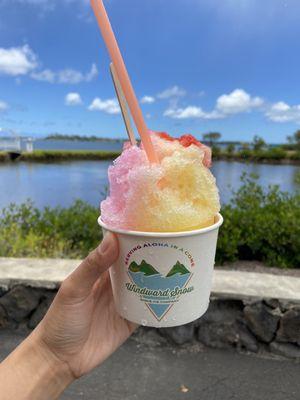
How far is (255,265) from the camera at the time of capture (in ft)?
12.7

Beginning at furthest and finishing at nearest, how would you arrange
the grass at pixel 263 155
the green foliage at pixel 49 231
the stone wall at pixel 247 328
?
1. the grass at pixel 263 155
2. the green foliage at pixel 49 231
3. the stone wall at pixel 247 328

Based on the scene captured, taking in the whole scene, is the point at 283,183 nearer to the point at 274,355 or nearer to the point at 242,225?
the point at 242,225

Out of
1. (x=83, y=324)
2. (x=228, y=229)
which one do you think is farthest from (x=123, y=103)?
(x=228, y=229)

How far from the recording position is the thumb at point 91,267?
1.27 m

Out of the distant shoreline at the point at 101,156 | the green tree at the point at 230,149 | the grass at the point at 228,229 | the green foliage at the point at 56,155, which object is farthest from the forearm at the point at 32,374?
the green foliage at the point at 56,155

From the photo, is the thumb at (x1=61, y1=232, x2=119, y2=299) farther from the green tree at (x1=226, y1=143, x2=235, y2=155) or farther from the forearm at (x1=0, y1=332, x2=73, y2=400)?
the green tree at (x1=226, y1=143, x2=235, y2=155)

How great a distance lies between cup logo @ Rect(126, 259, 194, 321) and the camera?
1.28 meters

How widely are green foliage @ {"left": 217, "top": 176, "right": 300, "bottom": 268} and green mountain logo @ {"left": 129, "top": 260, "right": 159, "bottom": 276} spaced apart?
2550 mm

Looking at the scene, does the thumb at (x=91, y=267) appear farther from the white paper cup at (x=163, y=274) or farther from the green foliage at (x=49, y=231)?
the green foliage at (x=49, y=231)

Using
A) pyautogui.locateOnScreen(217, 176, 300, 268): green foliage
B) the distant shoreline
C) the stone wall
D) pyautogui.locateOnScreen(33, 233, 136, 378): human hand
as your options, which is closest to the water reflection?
the distant shoreline

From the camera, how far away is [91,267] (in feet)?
4.36

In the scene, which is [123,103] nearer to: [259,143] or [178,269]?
[178,269]

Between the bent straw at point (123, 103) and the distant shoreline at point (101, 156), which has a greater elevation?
the bent straw at point (123, 103)

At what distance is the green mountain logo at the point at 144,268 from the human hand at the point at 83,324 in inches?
4.2
